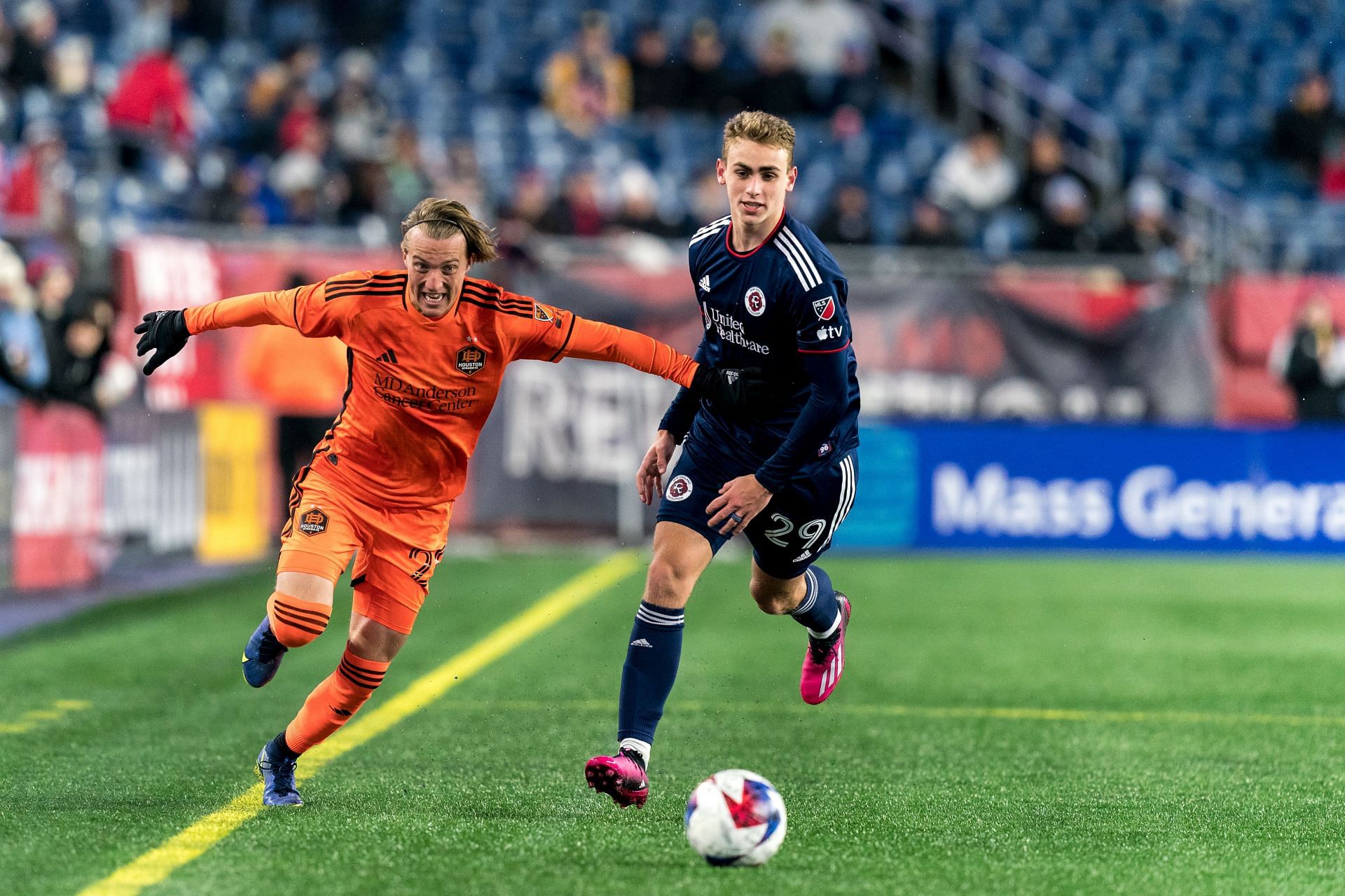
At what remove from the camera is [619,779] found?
18.2ft

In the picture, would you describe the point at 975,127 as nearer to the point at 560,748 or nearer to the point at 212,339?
the point at 212,339

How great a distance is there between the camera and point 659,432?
653 centimetres

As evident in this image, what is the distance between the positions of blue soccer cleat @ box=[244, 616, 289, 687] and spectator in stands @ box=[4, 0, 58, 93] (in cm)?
1421

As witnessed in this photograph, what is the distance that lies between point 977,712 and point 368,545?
11.3ft

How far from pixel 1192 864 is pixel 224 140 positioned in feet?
53.0

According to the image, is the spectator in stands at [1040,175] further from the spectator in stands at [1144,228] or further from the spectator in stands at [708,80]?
the spectator in stands at [708,80]

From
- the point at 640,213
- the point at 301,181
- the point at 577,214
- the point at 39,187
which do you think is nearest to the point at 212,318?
the point at 39,187

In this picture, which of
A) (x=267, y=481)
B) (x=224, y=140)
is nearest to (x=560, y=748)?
(x=267, y=481)

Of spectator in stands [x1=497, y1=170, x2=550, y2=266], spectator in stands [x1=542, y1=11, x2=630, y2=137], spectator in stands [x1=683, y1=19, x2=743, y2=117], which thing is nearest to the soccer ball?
spectator in stands [x1=497, y1=170, x2=550, y2=266]

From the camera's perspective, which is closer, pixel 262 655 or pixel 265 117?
pixel 262 655

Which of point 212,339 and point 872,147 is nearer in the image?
point 212,339

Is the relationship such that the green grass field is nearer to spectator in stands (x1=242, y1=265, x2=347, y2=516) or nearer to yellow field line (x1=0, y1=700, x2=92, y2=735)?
yellow field line (x1=0, y1=700, x2=92, y2=735)

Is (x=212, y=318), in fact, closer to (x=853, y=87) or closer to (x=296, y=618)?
(x=296, y=618)

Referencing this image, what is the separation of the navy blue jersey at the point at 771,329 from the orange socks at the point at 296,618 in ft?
4.85
